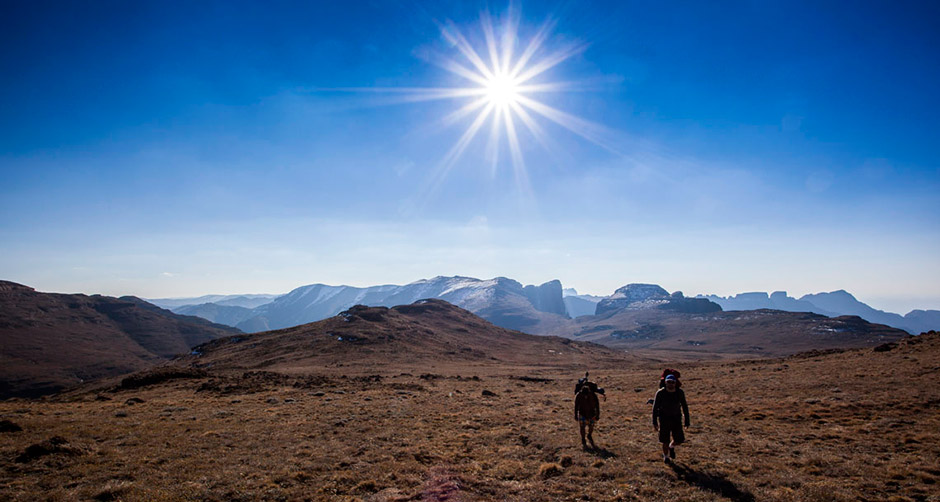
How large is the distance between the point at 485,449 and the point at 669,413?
7.92 m

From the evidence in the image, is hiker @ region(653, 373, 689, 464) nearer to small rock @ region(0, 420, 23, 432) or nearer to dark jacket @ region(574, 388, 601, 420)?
dark jacket @ region(574, 388, 601, 420)

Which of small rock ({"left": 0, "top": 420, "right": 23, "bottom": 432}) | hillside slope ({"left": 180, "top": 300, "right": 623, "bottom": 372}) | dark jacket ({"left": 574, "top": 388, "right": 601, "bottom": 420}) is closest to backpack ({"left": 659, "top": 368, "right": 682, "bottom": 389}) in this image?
dark jacket ({"left": 574, "top": 388, "right": 601, "bottom": 420})

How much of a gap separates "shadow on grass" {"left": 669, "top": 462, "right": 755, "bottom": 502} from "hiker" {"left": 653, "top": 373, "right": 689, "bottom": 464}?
2.50ft

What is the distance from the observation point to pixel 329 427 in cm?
2106

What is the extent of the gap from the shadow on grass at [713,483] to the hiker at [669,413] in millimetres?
762

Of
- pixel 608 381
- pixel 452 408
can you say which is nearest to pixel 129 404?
pixel 452 408

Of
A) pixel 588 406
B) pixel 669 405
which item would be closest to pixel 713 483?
pixel 669 405

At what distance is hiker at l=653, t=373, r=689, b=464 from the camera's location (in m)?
13.7

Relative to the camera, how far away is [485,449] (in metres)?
16.8

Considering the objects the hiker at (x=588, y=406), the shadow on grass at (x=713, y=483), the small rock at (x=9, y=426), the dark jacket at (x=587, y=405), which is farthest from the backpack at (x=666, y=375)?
the small rock at (x=9, y=426)

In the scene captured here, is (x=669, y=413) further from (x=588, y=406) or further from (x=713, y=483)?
(x=588, y=406)

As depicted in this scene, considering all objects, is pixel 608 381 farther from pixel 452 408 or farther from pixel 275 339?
pixel 275 339

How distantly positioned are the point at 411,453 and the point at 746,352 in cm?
23029

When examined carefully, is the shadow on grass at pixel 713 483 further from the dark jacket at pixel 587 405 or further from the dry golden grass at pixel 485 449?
the dark jacket at pixel 587 405
